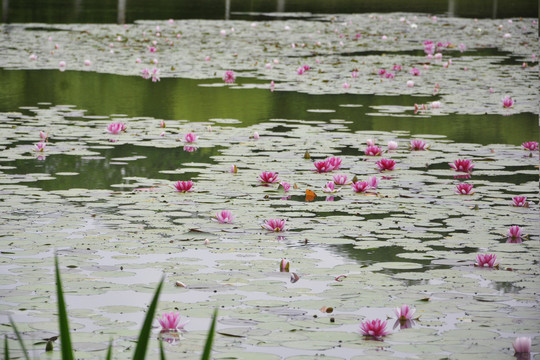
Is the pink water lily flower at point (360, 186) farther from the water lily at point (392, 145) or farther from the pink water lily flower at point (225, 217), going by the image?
the water lily at point (392, 145)

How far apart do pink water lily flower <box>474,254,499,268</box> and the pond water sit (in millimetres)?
52

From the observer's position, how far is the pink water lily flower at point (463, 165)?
603cm

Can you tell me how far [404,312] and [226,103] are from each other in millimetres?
6352

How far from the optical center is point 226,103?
945 centimetres

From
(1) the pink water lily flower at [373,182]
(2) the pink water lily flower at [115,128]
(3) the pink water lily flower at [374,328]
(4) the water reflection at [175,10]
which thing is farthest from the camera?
(4) the water reflection at [175,10]

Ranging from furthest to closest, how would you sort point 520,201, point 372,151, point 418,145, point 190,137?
point 190,137 < point 418,145 < point 372,151 < point 520,201

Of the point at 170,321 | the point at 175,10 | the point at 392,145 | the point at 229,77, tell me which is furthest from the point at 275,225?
the point at 175,10

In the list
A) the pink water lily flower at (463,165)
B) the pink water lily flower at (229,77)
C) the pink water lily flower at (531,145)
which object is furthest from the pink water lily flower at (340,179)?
the pink water lily flower at (229,77)

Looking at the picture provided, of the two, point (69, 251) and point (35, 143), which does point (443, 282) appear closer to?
point (69, 251)

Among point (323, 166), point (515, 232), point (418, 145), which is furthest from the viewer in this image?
point (418, 145)

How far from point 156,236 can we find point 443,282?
1391 millimetres

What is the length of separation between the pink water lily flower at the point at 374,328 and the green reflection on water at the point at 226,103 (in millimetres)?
4466

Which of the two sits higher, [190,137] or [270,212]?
[190,137]

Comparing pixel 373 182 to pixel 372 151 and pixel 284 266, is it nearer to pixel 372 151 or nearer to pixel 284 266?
pixel 372 151
